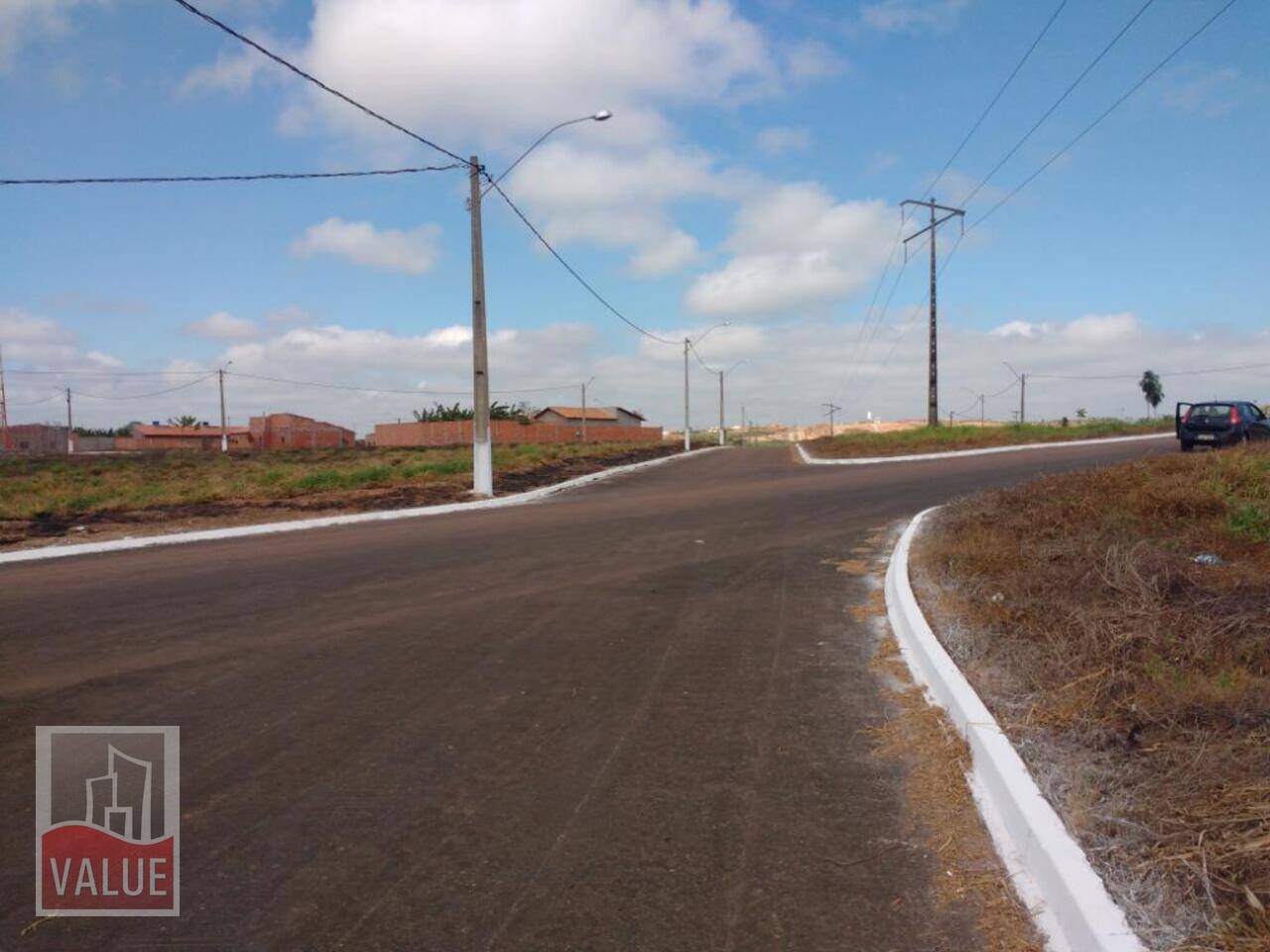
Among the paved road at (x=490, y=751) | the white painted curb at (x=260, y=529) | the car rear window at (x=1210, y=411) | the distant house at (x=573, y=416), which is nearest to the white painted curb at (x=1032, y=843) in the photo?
the paved road at (x=490, y=751)

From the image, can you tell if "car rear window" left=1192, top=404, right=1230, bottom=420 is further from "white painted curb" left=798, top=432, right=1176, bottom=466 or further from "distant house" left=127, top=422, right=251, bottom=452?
"distant house" left=127, top=422, right=251, bottom=452

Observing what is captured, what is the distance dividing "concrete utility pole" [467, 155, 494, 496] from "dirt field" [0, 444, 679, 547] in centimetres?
82

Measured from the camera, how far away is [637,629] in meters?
8.68

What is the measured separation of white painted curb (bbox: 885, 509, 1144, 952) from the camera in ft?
11.1

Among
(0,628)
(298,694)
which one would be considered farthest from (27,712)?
(0,628)

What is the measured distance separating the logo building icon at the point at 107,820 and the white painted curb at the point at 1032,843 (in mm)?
3259

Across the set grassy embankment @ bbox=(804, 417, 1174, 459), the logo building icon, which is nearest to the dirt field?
grassy embankment @ bbox=(804, 417, 1174, 459)

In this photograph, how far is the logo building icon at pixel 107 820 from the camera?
4.01m

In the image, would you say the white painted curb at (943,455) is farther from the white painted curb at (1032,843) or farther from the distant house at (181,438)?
the distant house at (181,438)

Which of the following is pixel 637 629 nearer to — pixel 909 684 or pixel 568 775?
pixel 909 684

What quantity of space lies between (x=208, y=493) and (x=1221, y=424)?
26045 mm

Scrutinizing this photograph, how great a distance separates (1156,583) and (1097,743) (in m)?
3.25

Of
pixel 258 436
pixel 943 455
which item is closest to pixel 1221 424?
pixel 943 455

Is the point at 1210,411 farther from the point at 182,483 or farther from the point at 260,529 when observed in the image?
the point at 182,483
